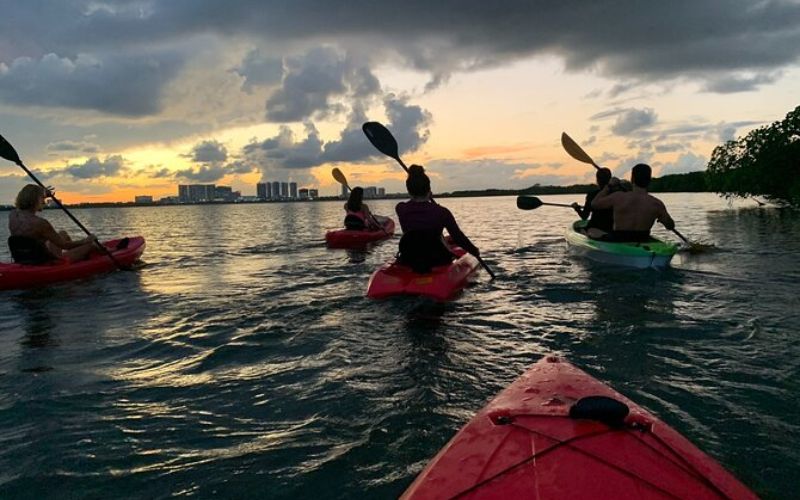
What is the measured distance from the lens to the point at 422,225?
8.07m

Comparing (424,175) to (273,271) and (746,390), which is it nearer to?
(746,390)

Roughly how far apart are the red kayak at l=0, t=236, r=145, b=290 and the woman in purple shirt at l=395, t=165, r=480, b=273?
8033 millimetres

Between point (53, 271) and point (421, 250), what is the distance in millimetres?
8414

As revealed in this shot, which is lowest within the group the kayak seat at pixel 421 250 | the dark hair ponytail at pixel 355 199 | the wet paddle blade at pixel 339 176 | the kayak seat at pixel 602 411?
the kayak seat at pixel 602 411

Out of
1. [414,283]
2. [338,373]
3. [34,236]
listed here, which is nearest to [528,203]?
[414,283]

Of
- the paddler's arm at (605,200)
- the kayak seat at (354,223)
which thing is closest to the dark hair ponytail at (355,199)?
the kayak seat at (354,223)

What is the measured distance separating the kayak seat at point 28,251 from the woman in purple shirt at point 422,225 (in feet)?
27.1

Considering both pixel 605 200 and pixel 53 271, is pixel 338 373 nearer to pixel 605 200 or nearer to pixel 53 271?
pixel 605 200

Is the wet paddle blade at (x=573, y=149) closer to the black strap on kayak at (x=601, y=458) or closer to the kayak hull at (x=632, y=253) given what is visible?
the kayak hull at (x=632, y=253)

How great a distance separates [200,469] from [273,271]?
961 centimetres

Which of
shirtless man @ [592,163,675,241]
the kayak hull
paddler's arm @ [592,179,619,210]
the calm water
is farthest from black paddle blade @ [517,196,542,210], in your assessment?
the calm water

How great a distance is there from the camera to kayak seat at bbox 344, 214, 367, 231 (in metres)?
18.0

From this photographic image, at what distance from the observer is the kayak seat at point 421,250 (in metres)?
8.22

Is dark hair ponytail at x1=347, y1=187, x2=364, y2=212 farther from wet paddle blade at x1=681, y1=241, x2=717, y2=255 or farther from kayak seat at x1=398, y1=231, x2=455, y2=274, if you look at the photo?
wet paddle blade at x1=681, y1=241, x2=717, y2=255
